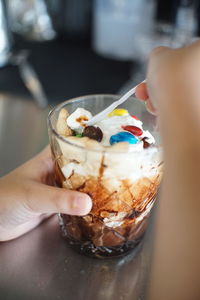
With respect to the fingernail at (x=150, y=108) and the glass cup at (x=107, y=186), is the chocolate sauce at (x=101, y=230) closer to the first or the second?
the glass cup at (x=107, y=186)

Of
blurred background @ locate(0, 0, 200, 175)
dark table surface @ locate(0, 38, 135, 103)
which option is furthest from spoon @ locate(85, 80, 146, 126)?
dark table surface @ locate(0, 38, 135, 103)

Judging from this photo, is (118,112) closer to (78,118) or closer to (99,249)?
(78,118)

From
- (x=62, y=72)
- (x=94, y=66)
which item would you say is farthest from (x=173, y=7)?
(x=62, y=72)

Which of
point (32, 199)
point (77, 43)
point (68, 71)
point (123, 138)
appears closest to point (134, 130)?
point (123, 138)

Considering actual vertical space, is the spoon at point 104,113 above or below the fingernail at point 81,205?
above

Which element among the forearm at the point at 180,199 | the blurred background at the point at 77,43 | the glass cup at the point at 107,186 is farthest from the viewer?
the blurred background at the point at 77,43

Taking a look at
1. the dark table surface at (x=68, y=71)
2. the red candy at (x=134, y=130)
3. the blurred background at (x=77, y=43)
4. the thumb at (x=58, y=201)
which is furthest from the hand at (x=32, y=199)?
the dark table surface at (x=68, y=71)
